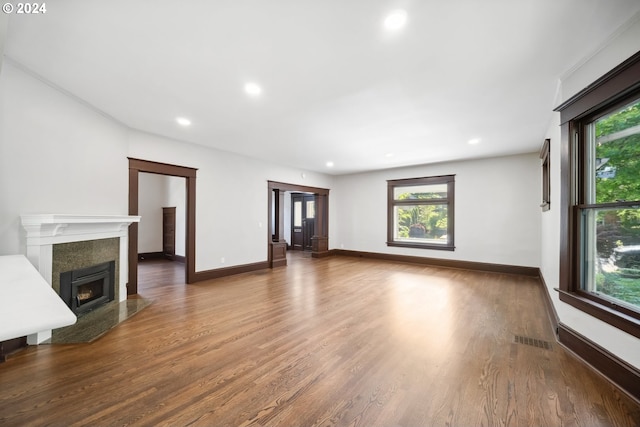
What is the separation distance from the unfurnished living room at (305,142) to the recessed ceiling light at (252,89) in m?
0.11

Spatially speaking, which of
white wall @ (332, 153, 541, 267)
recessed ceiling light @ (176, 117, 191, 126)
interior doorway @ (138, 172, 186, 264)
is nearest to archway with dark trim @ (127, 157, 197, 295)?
recessed ceiling light @ (176, 117, 191, 126)

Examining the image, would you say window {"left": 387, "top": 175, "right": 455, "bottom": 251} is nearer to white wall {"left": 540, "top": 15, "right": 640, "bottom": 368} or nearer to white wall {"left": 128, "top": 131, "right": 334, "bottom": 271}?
white wall {"left": 128, "top": 131, "right": 334, "bottom": 271}

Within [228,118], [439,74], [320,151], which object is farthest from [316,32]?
[320,151]

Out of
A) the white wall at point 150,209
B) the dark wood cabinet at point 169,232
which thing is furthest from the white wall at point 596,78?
the white wall at point 150,209

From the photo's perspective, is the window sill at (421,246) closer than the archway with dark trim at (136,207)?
No

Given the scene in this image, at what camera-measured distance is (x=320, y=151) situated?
209 inches

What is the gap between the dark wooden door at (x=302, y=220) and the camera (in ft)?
31.8

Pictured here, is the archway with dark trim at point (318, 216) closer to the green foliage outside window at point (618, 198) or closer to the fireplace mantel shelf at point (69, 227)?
the fireplace mantel shelf at point (69, 227)

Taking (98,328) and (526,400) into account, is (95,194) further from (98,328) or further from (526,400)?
(526,400)

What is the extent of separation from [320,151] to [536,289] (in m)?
4.75

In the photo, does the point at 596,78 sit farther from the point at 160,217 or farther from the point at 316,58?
the point at 160,217

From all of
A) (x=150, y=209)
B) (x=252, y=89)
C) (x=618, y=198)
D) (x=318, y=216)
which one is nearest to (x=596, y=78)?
(x=618, y=198)

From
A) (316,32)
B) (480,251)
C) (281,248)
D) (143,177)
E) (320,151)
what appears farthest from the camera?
(143,177)

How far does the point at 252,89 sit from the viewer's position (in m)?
2.76
